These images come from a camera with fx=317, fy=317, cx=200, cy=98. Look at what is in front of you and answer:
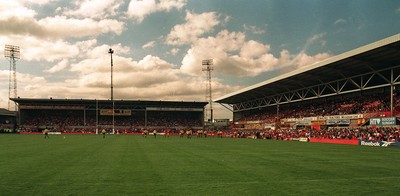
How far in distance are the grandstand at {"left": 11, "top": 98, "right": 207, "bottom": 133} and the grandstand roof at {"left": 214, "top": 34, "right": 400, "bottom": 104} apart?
1289 inches

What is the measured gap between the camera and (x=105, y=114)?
92.8 meters

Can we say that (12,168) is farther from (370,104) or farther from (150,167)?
(370,104)

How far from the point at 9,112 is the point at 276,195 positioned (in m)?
106

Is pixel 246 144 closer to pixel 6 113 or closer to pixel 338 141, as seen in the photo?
pixel 338 141

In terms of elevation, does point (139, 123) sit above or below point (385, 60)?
below

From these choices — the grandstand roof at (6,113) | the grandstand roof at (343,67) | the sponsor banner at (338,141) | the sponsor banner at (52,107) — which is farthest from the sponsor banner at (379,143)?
the grandstand roof at (6,113)

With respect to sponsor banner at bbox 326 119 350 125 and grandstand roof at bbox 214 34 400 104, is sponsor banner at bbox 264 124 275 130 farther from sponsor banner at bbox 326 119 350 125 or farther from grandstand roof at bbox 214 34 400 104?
sponsor banner at bbox 326 119 350 125

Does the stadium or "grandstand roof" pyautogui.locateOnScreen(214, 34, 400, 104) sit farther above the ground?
"grandstand roof" pyautogui.locateOnScreen(214, 34, 400, 104)

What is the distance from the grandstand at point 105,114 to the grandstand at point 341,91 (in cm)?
2386

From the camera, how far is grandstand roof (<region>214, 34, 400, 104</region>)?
1447 inches

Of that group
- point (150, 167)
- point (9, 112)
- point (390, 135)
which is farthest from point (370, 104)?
point (9, 112)

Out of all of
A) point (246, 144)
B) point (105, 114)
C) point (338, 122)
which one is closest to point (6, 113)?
point (105, 114)

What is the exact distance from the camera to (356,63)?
43.6 metres

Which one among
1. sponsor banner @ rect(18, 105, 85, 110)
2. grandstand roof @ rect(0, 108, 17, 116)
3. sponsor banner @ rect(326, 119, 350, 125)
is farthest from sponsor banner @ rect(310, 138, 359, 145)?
grandstand roof @ rect(0, 108, 17, 116)
